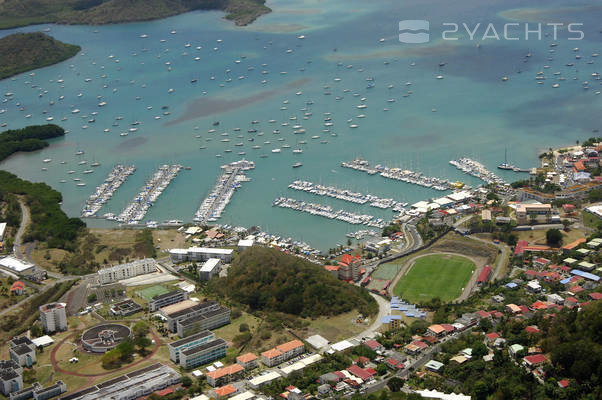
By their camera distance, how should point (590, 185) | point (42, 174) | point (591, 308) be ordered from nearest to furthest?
point (591, 308) → point (590, 185) → point (42, 174)

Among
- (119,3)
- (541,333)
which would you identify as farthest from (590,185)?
(119,3)

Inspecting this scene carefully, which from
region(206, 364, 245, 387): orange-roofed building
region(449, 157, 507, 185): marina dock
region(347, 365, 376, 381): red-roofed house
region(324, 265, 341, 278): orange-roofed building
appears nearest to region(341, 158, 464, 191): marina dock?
region(449, 157, 507, 185): marina dock

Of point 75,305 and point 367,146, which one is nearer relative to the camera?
point 75,305

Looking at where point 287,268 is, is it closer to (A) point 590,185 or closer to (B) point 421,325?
(B) point 421,325

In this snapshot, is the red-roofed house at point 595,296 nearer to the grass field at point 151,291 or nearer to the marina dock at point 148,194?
the grass field at point 151,291

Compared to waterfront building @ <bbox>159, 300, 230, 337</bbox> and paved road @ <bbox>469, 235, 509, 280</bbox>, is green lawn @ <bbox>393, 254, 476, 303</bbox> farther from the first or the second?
waterfront building @ <bbox>159, 300, 230, 337</bbox>
